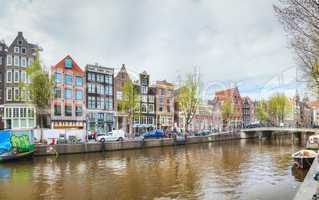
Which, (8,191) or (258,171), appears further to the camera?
(258,171)

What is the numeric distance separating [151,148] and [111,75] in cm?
2651

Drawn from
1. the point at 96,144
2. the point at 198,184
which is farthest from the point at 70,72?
the point at 198,184

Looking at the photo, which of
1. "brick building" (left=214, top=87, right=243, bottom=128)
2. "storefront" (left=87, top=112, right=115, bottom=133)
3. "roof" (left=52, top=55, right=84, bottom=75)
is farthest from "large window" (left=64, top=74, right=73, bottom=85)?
"brick building" (left=214, top=87, right=243, bottom=128)

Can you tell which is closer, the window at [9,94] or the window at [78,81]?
the window at [9,94]

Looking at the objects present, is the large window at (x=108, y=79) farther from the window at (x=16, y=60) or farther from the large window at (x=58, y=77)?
the window at (x=16, y=60)

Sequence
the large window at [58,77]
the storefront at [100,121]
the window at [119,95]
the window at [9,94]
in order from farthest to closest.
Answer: the window at [119,95], the storefront at [100,121], the large window at [58,77], the window at [9,94]

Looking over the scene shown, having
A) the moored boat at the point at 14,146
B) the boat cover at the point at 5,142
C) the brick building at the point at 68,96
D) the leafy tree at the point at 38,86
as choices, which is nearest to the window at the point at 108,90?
the brick building at the point at 68,96

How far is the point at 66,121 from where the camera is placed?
6912cm

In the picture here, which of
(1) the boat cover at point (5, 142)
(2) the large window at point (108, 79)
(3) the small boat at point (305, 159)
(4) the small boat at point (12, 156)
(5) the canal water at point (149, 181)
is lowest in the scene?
(5) the canal water at point (149, 181)

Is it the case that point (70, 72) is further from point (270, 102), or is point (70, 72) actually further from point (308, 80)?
point (270, 102)

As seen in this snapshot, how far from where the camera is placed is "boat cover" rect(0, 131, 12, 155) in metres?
38.1

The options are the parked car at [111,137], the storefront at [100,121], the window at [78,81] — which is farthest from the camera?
the storefront at [100,121]

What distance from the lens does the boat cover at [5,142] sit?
38.1 m

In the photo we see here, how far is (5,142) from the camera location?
39031 mm
